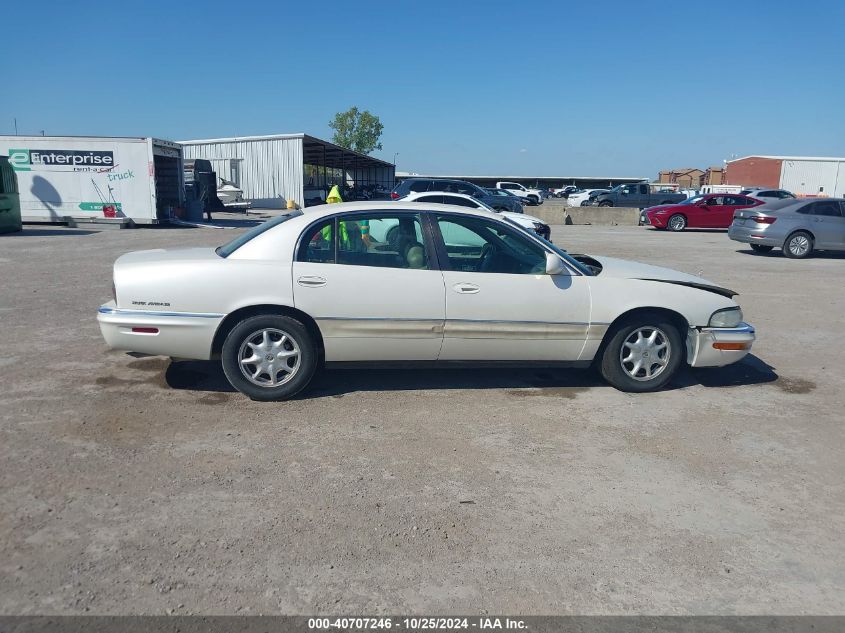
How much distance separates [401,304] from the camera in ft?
16.7

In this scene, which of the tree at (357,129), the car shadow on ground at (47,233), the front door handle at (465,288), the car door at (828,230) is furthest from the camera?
the tree at (357,129)

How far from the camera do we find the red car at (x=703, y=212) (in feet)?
82.9

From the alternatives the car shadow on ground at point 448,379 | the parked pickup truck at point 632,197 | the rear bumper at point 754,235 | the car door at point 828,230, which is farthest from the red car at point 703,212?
the car shadow on ground at point 448,379

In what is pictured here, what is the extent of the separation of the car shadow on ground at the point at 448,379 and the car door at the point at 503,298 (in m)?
0.32

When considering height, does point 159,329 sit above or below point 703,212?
below

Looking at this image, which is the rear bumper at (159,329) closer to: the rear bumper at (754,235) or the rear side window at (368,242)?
the rear side window at (368,242)

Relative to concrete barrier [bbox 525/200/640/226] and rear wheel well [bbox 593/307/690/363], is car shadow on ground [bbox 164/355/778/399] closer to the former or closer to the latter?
rear wheel well [bbox 593/307/690/363]

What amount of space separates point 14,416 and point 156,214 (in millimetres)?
19393

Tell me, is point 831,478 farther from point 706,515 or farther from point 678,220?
point 678,220

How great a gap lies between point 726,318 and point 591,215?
83.6 feet

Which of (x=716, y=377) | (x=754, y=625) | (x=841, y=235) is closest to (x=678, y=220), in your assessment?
(x=841, y=235)

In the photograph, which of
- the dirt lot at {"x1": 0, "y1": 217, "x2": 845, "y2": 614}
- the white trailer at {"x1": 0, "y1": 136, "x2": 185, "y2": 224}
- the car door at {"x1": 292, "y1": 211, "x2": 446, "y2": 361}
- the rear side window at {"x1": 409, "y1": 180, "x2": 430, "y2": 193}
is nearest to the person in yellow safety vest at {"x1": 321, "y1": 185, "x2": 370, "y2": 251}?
the car door at {"x1": 292, "y1": 211, "x2": 446, "y2": 361}

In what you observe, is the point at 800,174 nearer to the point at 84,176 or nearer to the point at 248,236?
the point at 84,176

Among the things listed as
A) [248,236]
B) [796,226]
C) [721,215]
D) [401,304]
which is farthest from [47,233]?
[721,215]
